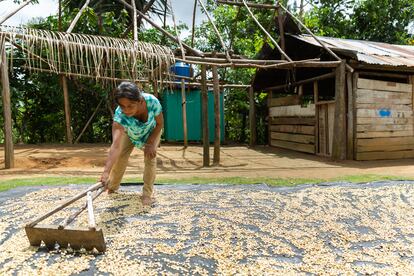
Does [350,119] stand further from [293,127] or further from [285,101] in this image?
[285,101]

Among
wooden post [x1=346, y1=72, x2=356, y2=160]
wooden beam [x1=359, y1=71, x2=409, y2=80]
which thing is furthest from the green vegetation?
wooden beam [x1=359, y1=71, x2=409, y2=80]

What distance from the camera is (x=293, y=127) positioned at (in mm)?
8602

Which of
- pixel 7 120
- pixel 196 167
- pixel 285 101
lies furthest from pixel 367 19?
pixel 7 120

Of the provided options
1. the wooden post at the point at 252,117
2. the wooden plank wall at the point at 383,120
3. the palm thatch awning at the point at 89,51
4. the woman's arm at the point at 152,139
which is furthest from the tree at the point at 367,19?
the woman's arm at the point at 152,139

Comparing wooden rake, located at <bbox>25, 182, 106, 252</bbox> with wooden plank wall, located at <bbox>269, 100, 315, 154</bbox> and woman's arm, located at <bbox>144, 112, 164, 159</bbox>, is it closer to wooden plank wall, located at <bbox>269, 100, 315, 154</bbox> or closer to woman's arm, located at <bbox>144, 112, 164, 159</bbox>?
woman's arm, located at <bbox>144, 112, 164, 159</bbox>

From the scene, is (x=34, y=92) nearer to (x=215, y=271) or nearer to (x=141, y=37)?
(x=141, y=37)

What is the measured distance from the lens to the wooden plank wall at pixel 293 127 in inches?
310

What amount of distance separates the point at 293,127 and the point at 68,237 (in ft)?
24.0

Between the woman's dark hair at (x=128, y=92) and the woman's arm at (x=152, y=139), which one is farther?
the woman's arm at (x=152, y=139)

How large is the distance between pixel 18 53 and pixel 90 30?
73.2 inches

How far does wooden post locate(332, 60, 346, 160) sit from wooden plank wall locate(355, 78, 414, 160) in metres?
0.24

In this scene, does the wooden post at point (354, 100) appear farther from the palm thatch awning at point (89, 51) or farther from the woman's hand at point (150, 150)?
the woman's hand at point (150, 150)

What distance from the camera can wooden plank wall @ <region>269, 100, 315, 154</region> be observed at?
25.8 feet

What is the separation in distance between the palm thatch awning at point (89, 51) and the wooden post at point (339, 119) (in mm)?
3121
